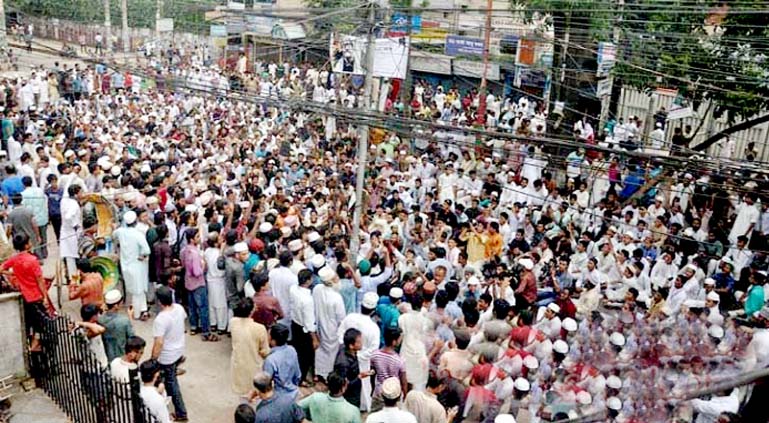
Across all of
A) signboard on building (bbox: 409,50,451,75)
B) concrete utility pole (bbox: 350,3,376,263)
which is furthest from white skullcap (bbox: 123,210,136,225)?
signboard on building (bbox: 409,50,451,75)

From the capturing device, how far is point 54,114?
1697 centimetres

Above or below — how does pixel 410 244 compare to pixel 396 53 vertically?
below

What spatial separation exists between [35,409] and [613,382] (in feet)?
17.4

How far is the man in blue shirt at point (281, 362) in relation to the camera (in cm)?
530

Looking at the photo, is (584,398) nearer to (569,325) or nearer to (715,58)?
(569,325)

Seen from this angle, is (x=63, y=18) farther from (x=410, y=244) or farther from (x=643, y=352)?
(x=643, y=352)

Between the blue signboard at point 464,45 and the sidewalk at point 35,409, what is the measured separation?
1628 centimetres

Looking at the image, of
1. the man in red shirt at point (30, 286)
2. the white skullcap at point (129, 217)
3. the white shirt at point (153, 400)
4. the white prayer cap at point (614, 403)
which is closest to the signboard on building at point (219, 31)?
the white skullcap at point (129, 217)

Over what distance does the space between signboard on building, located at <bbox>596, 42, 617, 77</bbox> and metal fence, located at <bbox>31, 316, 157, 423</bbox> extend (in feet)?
37.6

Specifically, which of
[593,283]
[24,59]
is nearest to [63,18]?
[24,59]

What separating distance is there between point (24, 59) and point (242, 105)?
15453 mm

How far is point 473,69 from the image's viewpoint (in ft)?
76.0

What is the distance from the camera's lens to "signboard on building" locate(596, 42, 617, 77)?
1402 centimetres

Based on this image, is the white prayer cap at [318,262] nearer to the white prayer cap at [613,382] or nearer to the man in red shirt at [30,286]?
the man in red shirt at [30,286]
